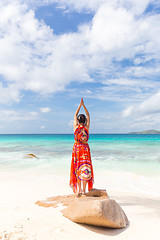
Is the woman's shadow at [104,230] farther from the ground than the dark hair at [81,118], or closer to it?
closer to it

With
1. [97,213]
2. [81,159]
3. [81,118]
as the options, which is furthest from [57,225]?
[81,118]

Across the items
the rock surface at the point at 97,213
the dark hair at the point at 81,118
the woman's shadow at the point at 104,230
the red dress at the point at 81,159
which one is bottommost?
the woman's shadow at the point at 104,230

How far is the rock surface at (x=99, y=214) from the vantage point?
10.4 feet

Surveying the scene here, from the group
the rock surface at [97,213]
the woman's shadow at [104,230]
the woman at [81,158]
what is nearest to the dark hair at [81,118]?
the woman at [81,158]

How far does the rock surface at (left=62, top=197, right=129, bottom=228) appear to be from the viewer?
3.16 metres

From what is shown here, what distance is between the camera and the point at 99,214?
10.3 feet

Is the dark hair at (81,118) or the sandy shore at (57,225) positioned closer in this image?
the sandy shore at (57,225)

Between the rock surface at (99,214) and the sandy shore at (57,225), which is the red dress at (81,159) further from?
the rock surface at (99,214)

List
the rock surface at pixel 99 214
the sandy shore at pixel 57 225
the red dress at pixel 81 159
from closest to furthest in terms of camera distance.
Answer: the sandy shore at pixel 57 225, the rock surface at pixel 99 214, the red dress at pixel 81 159

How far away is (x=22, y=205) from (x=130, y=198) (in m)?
3.06

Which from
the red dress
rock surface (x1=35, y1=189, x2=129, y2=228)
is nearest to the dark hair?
the red dress

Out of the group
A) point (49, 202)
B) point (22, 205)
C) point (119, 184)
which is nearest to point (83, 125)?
point (49, 202)

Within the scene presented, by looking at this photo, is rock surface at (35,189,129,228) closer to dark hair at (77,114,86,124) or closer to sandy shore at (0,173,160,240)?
sandy shore at (0,173,160,240)

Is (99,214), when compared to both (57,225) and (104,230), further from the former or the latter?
(57,225)
